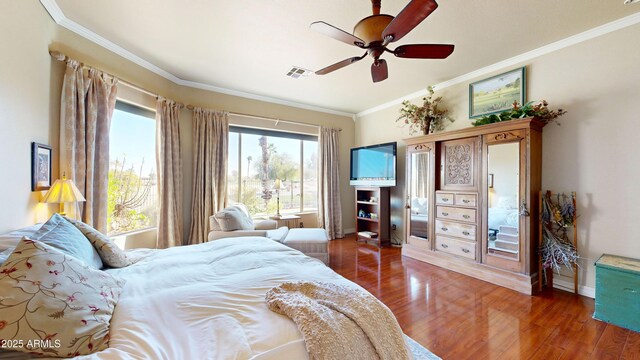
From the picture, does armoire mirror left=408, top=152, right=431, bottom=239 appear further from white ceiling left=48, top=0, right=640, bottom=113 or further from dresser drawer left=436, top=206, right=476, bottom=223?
white ceiling left=48, top=0, right=640, bottom=113

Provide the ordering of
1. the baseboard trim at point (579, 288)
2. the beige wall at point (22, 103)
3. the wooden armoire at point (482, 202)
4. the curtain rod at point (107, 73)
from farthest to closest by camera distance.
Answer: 1. the wooden armoire at point (482, 202)
2. the baseboard trim at point (579, 288)
3. the curtain rod at point (107, 73)
4. the beige wall at point (22, 103)

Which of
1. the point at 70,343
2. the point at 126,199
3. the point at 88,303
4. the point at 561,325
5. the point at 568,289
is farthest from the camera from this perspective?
the point at 126,199

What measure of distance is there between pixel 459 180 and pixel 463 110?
1.15 meters

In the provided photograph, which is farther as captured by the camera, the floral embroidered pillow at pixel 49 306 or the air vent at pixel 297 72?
the air vent at pixel 297 72

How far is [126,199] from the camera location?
313 cm

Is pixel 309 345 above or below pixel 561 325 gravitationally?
above

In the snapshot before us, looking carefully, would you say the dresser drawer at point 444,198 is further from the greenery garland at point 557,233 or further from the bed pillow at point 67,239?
the bed pillow at point 67,239

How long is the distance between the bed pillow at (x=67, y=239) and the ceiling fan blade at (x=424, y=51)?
244cm

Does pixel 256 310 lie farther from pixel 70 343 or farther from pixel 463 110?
pixel 463 110

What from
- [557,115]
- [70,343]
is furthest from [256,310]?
[557,115]

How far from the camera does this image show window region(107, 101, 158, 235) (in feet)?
9.74

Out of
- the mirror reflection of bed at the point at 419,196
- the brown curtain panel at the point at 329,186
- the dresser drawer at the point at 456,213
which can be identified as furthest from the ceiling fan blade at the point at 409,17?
the brown curtain panel at the point at 329,186

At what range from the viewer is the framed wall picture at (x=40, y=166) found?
6.38 feet

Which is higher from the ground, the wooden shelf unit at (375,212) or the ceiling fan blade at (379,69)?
the ceiling fan blade at (379,69)
